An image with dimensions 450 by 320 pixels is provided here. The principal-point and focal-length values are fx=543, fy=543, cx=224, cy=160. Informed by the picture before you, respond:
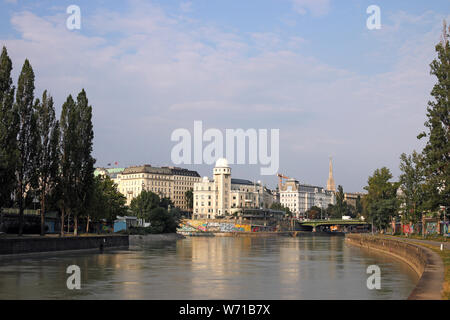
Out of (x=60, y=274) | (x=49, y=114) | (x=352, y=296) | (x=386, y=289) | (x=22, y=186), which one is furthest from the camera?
(x=49, y=114)

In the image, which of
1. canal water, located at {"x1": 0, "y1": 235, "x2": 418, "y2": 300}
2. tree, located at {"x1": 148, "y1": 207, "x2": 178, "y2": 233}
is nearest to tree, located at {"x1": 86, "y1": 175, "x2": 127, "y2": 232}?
tree, located at {"x1": 148, "y1": 207, "x2": 178, "y2": 233}

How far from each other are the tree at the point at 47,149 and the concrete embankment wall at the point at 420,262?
1798 inches

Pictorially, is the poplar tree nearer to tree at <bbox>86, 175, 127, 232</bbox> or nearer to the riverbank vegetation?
tree at <bbox>86, 175, 127, 232</bbox>

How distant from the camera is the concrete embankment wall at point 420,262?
24.8 m

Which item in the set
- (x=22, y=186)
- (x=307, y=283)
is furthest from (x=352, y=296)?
(x=22, y=186)

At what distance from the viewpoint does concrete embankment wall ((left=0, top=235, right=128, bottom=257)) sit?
200 feet

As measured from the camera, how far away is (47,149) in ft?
235

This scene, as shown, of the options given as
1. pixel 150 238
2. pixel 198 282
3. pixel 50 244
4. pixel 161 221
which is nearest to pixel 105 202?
pixel 150 238

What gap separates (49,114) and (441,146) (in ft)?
163

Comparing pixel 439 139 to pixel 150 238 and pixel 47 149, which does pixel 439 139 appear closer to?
pixel 47 149

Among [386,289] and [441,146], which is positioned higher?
[441,146]

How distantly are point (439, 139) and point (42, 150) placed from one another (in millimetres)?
48341
